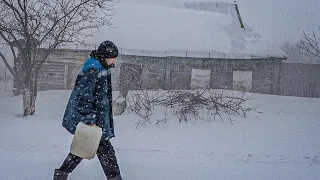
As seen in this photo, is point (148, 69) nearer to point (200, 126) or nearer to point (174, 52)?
point (174, 52)

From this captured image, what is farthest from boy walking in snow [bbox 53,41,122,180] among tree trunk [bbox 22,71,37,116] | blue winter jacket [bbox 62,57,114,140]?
tree trunk [bbox 22,71,37,116]

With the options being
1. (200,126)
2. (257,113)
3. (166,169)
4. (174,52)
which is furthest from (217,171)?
(174,52)

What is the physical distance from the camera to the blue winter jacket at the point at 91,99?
3.25 metres

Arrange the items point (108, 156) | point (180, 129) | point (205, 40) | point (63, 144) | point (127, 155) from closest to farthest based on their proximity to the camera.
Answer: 1. point (108, 156)
2. point (127, 155)
3. point (63, 144)
4. point (180, 129)
5. point (205, 40)

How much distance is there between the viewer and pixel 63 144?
5.18 metres

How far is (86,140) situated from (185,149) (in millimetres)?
2325

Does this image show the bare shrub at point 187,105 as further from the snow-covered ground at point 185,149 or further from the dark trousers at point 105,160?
the dark trousers at point 105,160

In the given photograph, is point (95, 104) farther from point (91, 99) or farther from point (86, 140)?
point (86, 140)

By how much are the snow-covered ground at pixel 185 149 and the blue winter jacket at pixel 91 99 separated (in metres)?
0.94

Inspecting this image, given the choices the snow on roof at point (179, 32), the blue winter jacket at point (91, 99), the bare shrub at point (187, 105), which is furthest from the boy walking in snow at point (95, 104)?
the snow on roof at point (179, 32)

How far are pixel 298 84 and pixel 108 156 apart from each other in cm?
2574

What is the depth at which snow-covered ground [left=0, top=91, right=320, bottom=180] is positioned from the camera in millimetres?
4242

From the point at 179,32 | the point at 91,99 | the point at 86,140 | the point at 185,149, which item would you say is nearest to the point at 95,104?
the point at 91,99

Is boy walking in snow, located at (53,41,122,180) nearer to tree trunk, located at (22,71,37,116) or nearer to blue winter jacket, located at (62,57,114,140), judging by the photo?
blue winter jacket, located at (62,57,114,140)
